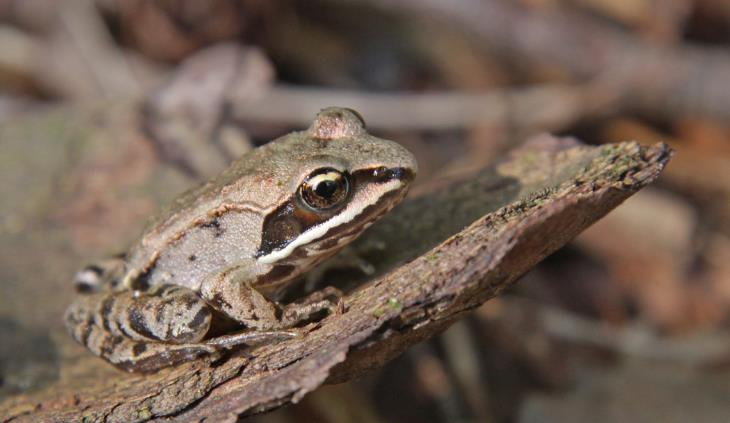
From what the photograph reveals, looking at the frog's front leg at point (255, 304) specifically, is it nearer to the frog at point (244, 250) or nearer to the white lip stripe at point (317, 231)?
the frog at point (244, 250)

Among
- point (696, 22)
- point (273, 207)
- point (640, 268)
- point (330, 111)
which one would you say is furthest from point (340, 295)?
point (696, 22)

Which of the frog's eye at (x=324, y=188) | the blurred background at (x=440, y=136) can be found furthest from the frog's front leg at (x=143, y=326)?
the frog's eye at (x=324, y=188)

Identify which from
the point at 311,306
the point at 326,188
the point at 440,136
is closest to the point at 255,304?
the point at 311,306

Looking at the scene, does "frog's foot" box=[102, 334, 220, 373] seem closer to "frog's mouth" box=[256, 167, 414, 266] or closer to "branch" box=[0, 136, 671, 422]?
"branch" box=[0, 136, 671, 422]

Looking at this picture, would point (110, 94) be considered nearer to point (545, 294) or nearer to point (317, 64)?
point (317, 64)

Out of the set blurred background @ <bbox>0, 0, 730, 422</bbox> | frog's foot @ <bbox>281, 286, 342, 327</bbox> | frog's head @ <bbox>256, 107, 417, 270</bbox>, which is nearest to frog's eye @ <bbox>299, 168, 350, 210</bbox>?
frog's head @ <bbox>256, 107, 417, 270</bbox>

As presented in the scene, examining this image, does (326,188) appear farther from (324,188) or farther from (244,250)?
(244,250)

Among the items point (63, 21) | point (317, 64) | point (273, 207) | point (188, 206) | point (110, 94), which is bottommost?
point (273, 207)
